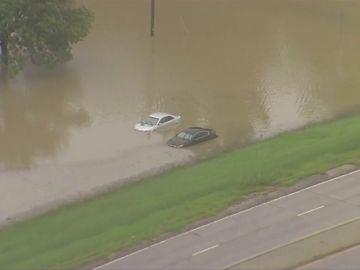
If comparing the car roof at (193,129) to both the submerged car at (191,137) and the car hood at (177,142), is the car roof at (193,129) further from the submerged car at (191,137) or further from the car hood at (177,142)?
the car hood at (177,142)

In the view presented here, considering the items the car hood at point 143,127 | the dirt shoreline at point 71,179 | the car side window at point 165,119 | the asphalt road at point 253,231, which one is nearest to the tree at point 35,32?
the car hood at point 143,127

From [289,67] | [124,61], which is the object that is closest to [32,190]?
[124,61]

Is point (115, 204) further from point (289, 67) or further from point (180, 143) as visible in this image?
point (289, 67)

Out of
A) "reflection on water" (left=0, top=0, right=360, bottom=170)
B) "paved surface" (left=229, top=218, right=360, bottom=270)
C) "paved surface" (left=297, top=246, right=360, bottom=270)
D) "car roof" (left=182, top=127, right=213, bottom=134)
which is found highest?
"reflection on water" (left=0, top=0, right=360, bottom=170)

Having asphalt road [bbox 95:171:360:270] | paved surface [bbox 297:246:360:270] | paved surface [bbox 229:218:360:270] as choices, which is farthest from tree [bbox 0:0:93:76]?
paved surface [bbox 297:246:360:270]

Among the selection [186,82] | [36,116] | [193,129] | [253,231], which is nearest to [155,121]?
[193,129]

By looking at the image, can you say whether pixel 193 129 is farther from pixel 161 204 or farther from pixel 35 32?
pixel 35 32

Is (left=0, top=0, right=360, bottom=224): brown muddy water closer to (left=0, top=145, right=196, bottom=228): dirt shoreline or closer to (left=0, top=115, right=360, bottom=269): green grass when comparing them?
(left=0, top=145, right=196, bottom=228): dirt shoreline
